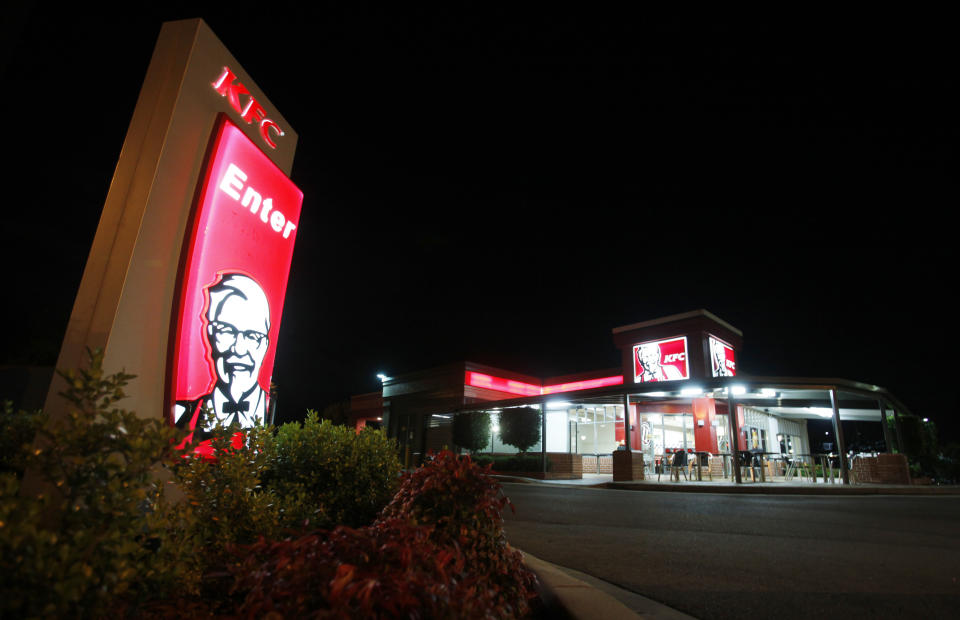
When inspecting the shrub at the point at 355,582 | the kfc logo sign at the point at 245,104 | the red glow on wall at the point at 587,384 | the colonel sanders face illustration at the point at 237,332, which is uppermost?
the red glow on wall at the point at 587,384

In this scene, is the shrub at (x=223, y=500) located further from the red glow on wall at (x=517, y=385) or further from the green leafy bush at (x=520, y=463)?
the red glow on wall at (x=517, y=385)

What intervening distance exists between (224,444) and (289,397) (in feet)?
224

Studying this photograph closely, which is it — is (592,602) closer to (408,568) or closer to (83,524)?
Result: (408,568)

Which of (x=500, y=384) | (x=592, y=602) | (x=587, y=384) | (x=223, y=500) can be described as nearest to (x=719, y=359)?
(x=587, y=384)

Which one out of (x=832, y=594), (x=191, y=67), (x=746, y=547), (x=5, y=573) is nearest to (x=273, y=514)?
(x=5, y=573)

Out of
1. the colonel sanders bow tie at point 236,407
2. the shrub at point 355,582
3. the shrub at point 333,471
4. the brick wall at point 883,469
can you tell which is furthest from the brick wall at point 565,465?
the shrub at point 355,582

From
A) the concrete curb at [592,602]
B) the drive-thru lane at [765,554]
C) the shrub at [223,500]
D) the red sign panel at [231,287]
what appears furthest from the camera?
the red sign panel at [231,287]

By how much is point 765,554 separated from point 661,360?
764 inches

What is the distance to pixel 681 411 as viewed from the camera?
2378cm

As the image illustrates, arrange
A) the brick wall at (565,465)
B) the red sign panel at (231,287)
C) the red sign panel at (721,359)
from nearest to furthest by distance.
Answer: the red sign panel at (231,287)
the brick wall at (565,465)
the red sign panel at (721,359)

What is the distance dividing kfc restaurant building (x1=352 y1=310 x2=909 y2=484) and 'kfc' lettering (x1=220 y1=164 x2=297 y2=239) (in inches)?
541

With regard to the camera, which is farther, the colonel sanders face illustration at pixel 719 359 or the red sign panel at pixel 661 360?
the red sign panel at pixel 661 360

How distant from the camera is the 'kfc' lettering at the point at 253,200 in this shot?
14.7 feet

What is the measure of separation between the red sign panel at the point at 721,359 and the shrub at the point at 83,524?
23.2 m
